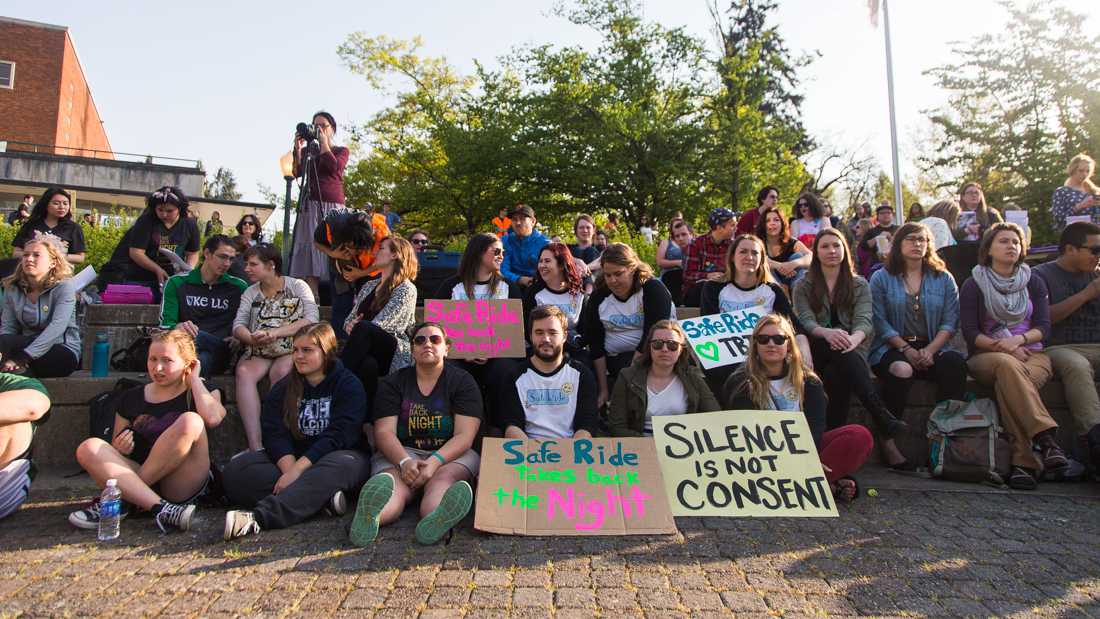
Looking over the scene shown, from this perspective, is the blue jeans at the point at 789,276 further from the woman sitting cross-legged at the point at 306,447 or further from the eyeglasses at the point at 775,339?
the woman sitting cross-legged at the point at 306,447

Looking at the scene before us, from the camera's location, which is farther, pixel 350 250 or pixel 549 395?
pixel 350 250

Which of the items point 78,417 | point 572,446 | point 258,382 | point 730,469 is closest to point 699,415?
point 730,469

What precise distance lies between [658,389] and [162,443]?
Answer: 3102 mm

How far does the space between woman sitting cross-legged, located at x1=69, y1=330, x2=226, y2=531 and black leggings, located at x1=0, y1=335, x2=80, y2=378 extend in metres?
1.52

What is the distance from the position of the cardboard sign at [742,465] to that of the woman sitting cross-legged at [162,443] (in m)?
2.79

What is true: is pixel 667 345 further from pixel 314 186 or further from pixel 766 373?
pixel 314 186

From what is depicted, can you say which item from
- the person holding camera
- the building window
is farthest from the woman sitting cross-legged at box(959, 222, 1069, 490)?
the building window

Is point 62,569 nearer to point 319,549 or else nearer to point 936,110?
point 319,549

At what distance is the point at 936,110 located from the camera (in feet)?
101

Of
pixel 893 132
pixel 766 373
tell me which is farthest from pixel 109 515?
pixel 893 132

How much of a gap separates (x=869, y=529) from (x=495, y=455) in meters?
2.17

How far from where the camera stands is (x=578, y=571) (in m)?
3.20

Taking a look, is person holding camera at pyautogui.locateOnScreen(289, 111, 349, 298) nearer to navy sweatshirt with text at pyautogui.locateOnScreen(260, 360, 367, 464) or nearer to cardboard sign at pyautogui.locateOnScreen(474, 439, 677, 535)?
navy sweatshirt with text at pyautogui.locateOnScreen(260, 360, 367, 464)

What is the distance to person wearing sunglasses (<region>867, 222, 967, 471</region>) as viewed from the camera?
530 cm
